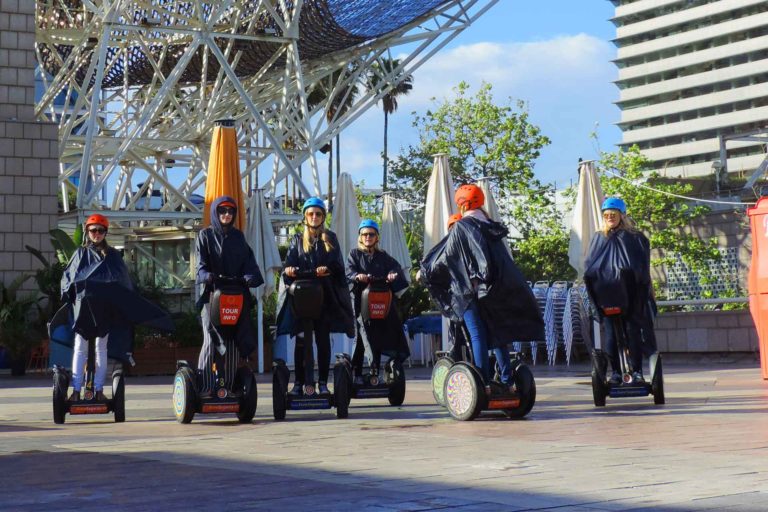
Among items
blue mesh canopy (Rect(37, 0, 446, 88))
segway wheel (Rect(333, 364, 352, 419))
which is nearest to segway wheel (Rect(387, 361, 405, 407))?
segway wheel (Rect(333, 364, 352, 419))

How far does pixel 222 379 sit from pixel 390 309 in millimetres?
2372

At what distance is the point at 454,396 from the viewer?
9.91 metres

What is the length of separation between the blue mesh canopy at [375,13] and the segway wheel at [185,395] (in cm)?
2297

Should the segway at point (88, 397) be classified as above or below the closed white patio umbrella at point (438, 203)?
below

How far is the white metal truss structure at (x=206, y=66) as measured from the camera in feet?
98.7

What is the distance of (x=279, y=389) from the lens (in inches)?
409

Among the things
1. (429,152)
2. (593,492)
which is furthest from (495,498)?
(429,152)

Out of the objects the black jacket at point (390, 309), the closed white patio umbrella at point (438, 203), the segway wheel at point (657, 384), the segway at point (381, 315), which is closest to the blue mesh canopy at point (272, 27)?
the closed white patio umbrella at point (438, 203)

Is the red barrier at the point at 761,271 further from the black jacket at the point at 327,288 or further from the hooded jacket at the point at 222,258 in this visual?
the hooded jacket at the point at 222,258

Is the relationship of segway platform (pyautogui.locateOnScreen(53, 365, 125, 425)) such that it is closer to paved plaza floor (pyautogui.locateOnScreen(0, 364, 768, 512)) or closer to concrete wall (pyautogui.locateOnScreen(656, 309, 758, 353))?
paved plaza floor (pyautogui.locateOnScreen(0, 364, 768, 512))

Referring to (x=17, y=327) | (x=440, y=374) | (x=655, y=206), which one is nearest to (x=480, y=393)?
(x=440, y=374)

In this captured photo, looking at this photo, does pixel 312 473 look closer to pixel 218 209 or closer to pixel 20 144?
pixel 218 209

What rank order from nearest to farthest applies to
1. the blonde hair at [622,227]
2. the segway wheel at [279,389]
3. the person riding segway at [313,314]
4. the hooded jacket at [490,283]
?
1. the hooded jacket at [490,283]
2. the segway wheel at [279,389]
3. the person riding segway at [313,314]
4. the blonde hair at [622,227]

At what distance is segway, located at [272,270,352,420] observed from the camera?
34.2 feet
